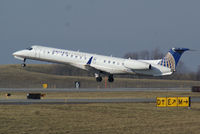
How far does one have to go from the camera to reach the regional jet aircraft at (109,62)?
158ft

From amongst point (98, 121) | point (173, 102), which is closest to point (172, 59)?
point (173, 102)

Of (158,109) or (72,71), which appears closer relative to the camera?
(158,109)

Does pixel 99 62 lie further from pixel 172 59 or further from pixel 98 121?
pixel 98 121

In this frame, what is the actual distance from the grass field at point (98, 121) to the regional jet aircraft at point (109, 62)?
64.9 feet

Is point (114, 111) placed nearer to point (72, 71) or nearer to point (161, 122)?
point (161, 122)

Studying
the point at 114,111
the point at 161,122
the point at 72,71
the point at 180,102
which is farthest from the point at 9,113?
the point at 72,71

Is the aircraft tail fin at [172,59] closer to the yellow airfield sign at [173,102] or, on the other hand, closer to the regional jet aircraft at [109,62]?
the regional jet aircraft at [109,62]

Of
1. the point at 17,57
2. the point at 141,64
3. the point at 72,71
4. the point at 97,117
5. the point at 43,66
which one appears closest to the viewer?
the point at 97,117

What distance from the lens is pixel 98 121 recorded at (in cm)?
2209

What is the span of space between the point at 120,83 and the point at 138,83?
3.34 meters

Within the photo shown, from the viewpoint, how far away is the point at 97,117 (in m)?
23.7

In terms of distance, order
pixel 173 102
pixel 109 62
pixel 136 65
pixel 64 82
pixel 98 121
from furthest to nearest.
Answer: pixel 64 82, pixel 109 62, pixel 136 65, pixel 173 102, pixel 98 121

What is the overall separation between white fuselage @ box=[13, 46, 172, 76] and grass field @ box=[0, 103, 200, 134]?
19.8 m

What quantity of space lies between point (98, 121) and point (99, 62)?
27580mm
